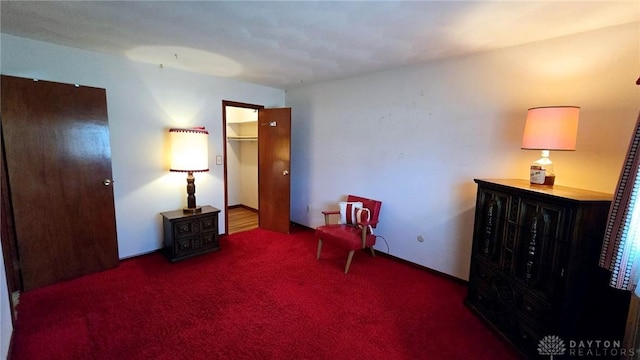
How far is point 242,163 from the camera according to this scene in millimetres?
5617

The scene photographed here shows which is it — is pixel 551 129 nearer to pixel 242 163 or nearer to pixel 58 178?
pixel 58 178

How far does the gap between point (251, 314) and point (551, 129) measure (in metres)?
2.71

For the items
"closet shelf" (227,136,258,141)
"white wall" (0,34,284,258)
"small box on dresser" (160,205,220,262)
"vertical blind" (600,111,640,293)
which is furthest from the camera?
"closet shelf" (227,136,258,141)

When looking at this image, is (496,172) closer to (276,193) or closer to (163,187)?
(276,193)

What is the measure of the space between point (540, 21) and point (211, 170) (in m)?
3.88

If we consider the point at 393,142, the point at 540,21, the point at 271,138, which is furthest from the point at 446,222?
the point at 271,138

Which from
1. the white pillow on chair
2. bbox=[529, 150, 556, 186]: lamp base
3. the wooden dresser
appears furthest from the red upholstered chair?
bbox=[529, 150, 556, 186]: lamp base

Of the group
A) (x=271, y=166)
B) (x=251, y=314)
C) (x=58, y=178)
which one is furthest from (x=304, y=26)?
(x=58, y=178)

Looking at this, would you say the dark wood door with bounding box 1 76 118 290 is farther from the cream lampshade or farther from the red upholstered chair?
the cream lampshade

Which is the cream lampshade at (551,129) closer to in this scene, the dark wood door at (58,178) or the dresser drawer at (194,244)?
the dresser drawer at (194,244)

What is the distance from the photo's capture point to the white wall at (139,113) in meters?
2.56

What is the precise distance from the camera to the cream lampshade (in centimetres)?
182

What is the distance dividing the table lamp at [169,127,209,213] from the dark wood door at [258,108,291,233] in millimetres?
1126

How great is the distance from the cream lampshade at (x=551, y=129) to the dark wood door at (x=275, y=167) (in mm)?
2976
